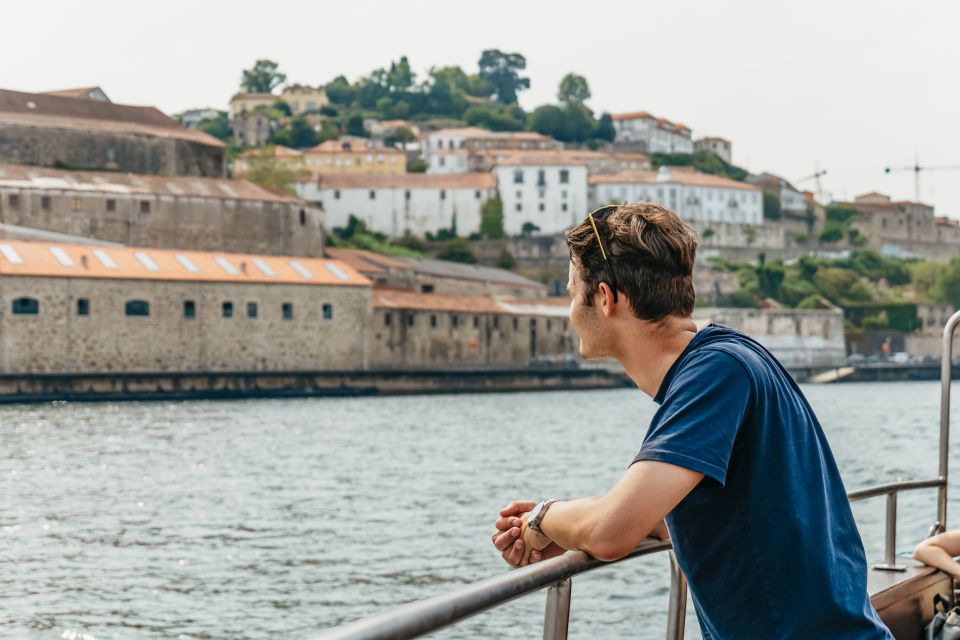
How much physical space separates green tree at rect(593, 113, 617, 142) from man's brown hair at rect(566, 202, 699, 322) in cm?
10035

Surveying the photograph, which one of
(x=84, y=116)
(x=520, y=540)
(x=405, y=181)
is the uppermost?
(x=84, y=116)

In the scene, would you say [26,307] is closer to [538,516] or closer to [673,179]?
[538,516]

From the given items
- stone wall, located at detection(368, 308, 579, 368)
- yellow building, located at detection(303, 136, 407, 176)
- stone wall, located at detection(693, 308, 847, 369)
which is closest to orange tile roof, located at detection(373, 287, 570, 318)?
stone wall, located at detection(368, 308, 579, 368)

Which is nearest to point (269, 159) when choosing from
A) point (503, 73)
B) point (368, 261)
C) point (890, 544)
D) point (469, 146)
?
point (469, 146)

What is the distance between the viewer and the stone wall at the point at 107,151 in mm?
52688

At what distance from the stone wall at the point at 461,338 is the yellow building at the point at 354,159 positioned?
35.3m

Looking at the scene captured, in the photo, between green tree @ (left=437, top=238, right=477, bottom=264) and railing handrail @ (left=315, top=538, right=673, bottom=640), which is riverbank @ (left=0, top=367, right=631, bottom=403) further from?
railing handrail @ (left=315, top=538, right=673, bottom=640)

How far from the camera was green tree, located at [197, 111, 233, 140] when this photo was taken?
100000mm

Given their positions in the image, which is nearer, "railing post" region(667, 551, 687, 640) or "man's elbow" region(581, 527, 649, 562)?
"man's elbow" region(581, 527, 649, 562)

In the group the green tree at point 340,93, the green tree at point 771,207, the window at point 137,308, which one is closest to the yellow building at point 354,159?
the green tree at point 771,207

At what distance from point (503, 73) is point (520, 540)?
12454 centimetres

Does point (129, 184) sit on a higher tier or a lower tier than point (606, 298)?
higher

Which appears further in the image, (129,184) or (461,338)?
(129,184)

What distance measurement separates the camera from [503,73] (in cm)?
12425
